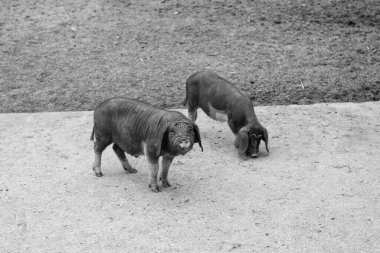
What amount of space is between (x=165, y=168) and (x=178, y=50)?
17.1 feet

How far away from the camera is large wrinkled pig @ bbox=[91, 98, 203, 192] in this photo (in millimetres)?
7082

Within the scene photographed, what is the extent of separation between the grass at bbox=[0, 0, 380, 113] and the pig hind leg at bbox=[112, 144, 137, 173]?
2.53 m

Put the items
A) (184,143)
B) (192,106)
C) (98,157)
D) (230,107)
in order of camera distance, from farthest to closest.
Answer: (192,106)
(230,107)
(98,157)
(184,143)

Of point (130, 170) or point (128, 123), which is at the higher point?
point (128, 123)

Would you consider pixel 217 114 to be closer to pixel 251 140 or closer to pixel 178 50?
pixel 251 140

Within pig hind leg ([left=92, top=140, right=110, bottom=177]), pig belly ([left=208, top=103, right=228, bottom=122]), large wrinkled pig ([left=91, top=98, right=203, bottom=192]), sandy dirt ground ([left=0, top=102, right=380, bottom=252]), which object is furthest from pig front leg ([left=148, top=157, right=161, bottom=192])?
pig belly ([left=208, top=103, right=228, bottom=122])

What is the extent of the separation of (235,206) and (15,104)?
15.6 ft

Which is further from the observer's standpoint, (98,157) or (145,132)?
(98,157)

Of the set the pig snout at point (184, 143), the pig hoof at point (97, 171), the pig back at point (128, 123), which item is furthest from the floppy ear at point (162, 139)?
the pig hoof at point (97, 171)

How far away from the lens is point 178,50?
40.8ft

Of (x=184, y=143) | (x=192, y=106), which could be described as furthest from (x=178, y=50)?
Result: (x=184, y=143)

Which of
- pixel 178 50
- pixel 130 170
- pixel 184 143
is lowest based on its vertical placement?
pixel 178 50

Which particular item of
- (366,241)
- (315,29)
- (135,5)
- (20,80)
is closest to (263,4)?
(315,29)

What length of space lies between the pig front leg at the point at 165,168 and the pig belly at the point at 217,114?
153cm
